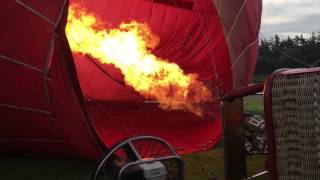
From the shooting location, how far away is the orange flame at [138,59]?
252 inches

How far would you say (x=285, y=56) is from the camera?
42.2 feet

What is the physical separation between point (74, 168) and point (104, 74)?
3.05 m

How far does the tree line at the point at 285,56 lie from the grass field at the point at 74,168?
1034 millimetres

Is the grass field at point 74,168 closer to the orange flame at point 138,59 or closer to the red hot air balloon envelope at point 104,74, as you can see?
the red hot air balloon envelope at point 104,74

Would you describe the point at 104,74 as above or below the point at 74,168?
above

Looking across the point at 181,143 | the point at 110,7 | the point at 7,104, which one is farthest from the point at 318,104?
the point at 110,7

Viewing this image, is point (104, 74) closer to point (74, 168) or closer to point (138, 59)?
point (138, 59)

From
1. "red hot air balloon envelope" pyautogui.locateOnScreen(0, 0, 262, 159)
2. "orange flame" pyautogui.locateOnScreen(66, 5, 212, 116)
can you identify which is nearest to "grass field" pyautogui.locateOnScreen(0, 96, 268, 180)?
"red hot air balloon envelope" pyautogui.locateOnScreen(0, 0, 262, 159)

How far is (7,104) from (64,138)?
1.81 ft

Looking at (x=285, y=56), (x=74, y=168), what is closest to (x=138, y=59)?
(x=74, y=168)

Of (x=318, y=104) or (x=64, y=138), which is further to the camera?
(x=64, y=138)

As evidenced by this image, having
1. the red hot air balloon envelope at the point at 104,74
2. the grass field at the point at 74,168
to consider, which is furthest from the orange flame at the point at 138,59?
the grass field at the point at 74,168

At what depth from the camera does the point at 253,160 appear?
491 cm

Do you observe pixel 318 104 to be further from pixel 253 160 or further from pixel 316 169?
pixel 253 160
